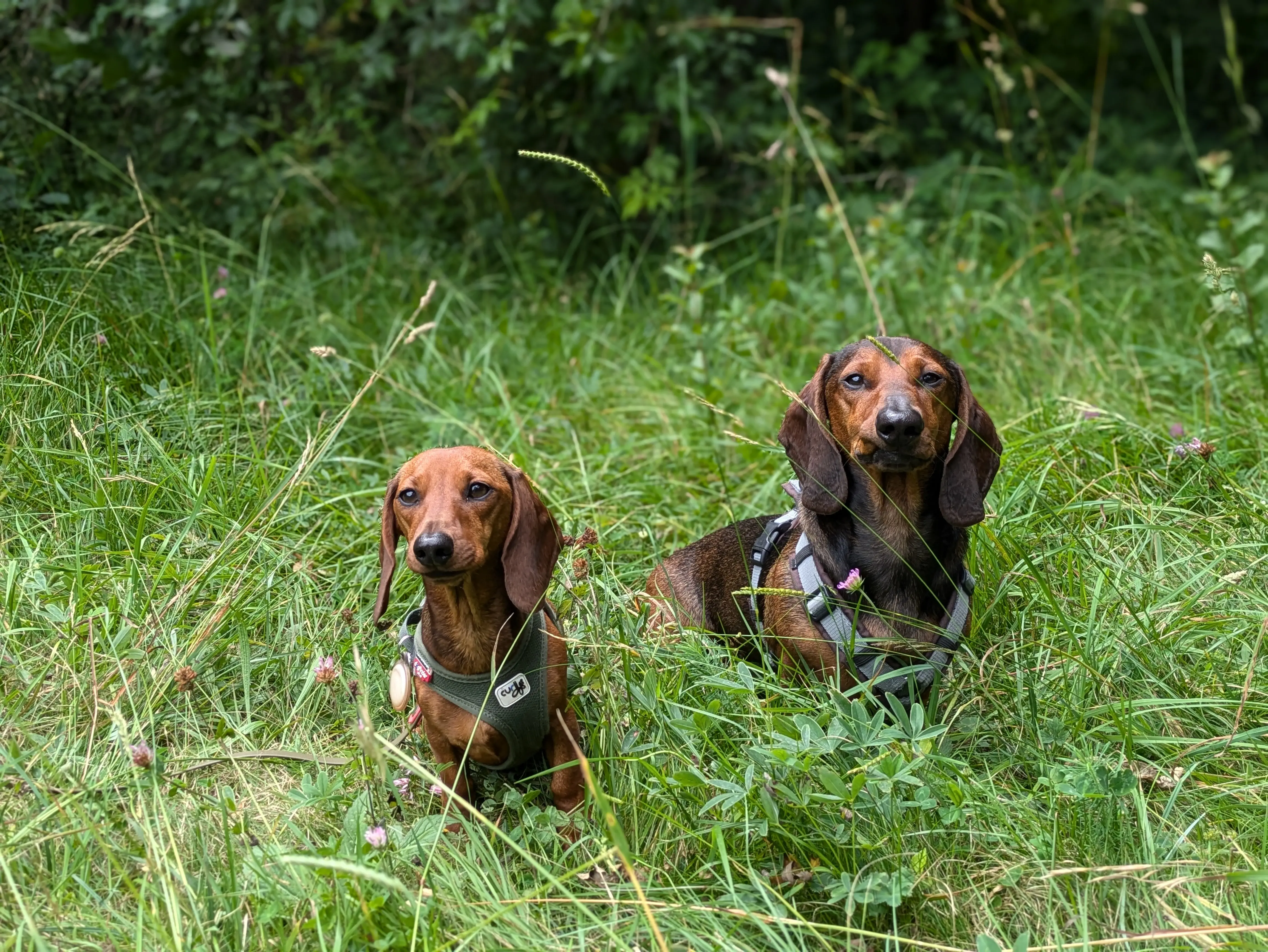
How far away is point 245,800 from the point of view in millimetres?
2949

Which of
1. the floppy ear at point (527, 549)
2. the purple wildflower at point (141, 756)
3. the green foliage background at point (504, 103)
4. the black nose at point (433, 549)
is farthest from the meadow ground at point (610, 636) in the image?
the green foliage background at point (504, 103)

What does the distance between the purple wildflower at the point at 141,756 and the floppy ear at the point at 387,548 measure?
2.32ft

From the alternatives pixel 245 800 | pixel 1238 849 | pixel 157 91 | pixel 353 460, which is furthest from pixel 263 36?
pixel 1238 849

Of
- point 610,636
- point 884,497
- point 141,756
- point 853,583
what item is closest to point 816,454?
point 884,497

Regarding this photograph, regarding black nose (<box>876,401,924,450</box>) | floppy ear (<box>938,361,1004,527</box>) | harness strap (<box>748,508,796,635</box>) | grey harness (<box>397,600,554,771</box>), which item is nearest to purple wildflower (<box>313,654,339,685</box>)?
grey harness (<box>397,600,554,771</box>)

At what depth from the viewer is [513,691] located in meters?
3.06

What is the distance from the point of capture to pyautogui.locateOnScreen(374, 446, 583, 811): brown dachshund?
3.05 meters

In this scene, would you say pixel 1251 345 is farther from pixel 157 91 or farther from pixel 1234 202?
pixel 157 91

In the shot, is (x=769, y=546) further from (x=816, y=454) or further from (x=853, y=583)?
(x=853, y=583)

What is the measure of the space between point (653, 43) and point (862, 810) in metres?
4.39

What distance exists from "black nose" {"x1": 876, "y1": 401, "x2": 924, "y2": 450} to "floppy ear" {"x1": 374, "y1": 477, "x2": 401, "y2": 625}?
1.22 meters

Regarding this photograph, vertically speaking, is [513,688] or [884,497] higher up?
[884,497]

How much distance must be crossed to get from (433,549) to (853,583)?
1018 mm

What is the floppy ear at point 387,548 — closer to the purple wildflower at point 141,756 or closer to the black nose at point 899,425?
the purple wildflower at point 141,756
